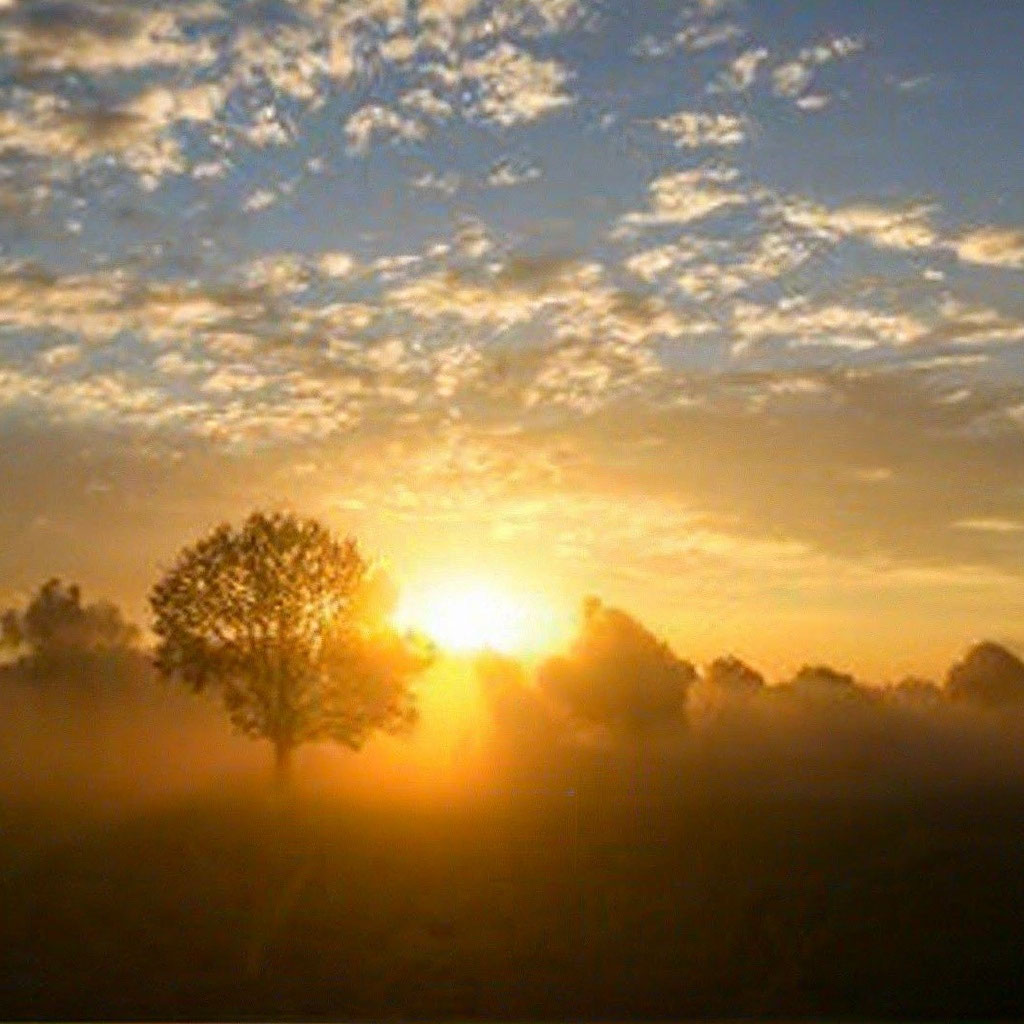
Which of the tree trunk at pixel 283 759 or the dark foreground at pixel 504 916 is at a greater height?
the tree trunk at pixel 283 759

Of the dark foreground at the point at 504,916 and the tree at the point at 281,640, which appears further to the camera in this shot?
the tree at the point at 281,640

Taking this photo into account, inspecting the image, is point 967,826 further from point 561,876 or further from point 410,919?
point 410,919

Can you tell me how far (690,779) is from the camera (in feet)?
411

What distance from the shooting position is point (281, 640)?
308 feet

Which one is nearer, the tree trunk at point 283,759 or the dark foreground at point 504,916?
the dark foreground at point 504,916

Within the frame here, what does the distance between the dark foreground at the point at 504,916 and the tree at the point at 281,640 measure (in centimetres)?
499

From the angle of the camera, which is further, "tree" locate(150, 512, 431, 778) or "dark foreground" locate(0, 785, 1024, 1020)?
"tree" locate(150, 512, 431, 778)

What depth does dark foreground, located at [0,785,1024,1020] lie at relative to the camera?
5997 cm

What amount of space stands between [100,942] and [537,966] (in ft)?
57.1

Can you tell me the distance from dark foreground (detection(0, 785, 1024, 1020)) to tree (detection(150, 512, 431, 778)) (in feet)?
16.4

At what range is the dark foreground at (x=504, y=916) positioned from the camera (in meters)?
60.0

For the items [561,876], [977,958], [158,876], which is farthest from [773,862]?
[158,876]

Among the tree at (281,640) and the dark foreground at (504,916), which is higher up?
the tree at (281,640)

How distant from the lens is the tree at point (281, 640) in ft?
308
